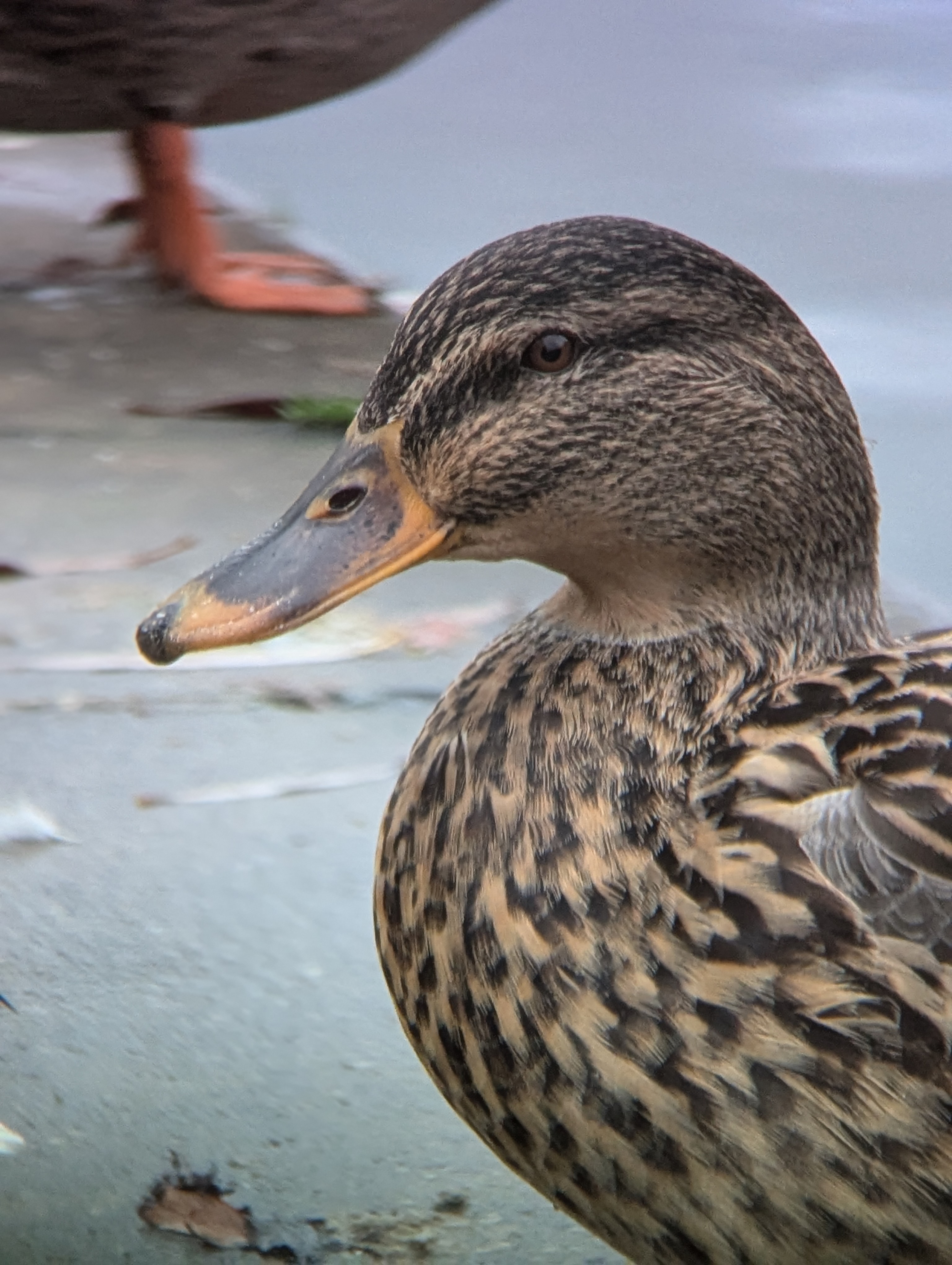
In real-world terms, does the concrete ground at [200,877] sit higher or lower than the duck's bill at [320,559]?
lower

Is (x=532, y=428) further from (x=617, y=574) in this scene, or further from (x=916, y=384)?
(x=916, y=384)

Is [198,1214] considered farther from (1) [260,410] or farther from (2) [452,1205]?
(1) [260,410]

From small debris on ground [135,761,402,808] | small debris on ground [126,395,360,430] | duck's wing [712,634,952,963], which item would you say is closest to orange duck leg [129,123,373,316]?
small debris on ground [126,395,360,430]

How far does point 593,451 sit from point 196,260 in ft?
9.78

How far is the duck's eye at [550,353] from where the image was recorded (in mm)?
1769

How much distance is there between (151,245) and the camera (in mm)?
4742

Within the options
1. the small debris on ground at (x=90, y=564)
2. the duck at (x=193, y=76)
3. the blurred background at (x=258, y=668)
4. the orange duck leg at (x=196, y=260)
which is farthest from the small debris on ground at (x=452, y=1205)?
the orange duck leg at (x=196, y=260)

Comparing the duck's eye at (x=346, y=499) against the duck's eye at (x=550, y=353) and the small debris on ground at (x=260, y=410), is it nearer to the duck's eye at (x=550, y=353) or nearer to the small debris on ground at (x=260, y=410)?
the duck's eye at (x=550, y=353)

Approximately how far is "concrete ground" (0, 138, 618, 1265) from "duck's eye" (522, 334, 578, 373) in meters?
0.88

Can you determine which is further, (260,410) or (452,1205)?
(260,410)

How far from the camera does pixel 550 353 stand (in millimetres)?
1780

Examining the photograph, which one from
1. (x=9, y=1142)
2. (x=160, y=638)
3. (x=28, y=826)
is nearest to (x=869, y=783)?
(x=160, y=638)

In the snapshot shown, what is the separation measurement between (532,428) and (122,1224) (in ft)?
2.97

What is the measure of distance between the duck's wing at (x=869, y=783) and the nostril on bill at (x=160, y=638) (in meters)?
0.52
